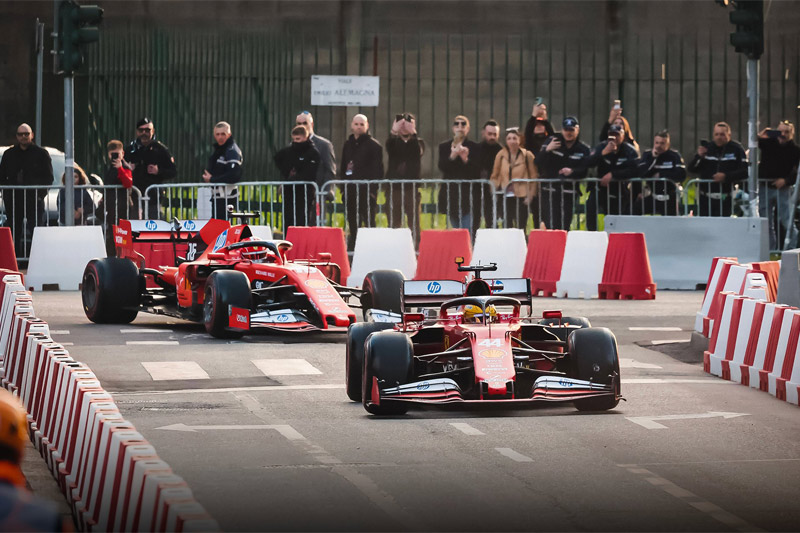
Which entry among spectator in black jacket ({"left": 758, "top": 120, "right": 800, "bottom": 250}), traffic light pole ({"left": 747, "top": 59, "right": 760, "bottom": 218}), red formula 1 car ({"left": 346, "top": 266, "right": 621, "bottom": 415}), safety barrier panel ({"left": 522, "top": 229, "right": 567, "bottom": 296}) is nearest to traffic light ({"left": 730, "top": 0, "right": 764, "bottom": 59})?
traffic light pole ({"left": 747, "top": 59, "right": 760, "bottom": 218})

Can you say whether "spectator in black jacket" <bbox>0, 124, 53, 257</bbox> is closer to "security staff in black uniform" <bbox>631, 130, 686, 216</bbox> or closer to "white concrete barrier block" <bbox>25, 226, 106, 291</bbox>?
"white concrete barrier block" <bbox>25, 226, 106, 291</bbox>

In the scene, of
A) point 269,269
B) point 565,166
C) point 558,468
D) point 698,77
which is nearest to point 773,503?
point 558,468

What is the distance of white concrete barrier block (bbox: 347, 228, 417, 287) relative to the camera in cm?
2428

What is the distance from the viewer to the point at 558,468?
32.8 feet

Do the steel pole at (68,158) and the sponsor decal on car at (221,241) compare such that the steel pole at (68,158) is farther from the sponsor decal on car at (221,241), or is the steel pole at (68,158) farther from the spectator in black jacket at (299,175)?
the sponsor decal on car at (221,241)

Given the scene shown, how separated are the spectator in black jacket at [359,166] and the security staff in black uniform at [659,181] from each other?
156 inches

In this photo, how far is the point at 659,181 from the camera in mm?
26031

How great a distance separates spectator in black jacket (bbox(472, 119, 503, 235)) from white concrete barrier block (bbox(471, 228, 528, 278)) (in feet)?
5.99

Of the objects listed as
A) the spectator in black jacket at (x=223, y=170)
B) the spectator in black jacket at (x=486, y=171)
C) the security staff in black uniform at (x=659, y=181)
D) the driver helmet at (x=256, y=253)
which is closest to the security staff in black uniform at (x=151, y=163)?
the spectator in black jacket at (x=223, y=170)

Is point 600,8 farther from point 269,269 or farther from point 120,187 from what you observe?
point 269,269

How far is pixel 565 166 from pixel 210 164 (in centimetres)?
536

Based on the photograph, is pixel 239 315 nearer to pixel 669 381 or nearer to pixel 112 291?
pixel 112 291

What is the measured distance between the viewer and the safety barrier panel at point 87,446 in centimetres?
618

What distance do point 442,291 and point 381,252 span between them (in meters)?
10.5
